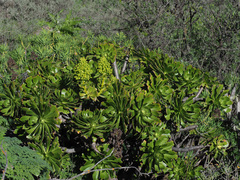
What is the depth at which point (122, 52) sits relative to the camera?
2.50 m

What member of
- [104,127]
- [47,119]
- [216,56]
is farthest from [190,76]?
[216,56]

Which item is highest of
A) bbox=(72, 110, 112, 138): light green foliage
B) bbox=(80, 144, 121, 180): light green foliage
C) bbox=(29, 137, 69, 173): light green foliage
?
bbox=(72, 110, 112, 138): light green foliage

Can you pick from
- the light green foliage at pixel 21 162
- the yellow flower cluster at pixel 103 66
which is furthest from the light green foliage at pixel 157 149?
the light green foliage at pixel 21 162

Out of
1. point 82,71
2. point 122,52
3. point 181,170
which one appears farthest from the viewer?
point 122,52

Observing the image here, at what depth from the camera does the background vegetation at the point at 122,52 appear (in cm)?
202

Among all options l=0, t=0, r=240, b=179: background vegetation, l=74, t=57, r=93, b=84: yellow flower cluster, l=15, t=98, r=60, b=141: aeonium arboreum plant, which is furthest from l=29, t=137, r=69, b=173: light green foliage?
l=74, t=57, r=93, b=84: yellow flower cluster

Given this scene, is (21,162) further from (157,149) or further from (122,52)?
(122,52)

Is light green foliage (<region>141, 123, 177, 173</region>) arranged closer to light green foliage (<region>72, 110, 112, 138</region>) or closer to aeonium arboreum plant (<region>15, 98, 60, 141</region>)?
light green foliage (<region>72, 110, 112, 138</region>)

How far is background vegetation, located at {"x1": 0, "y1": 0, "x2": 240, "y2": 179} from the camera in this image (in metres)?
2.02

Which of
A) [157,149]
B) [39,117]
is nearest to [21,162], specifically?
[39,117]

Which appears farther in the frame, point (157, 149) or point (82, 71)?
point (157, 149)

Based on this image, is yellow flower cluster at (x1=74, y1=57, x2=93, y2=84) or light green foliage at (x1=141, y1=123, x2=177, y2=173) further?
light green foliage at (x1=141, y1=123, x2=177, y2=173)

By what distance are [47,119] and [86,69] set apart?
485mm

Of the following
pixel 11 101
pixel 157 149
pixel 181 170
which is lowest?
pixel 181 170
